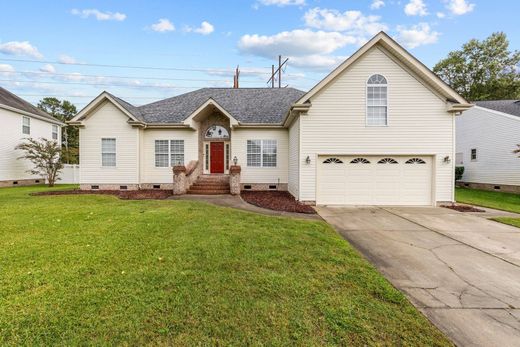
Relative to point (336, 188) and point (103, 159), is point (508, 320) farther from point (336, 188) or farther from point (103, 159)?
point (103, 159)

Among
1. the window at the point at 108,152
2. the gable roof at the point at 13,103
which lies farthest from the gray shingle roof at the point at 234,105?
the gable roof at the point at 13,103

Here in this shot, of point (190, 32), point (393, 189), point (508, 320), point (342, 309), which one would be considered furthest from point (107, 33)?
point (508, 320)

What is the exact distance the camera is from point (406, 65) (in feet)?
36.1

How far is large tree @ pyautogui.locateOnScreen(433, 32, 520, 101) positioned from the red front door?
1470 inches

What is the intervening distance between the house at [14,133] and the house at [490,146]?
3486 centimetres

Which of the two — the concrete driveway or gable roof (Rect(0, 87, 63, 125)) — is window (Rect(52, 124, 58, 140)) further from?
the concrete driveway

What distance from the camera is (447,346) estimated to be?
8.05 feet

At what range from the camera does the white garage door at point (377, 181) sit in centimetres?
1127

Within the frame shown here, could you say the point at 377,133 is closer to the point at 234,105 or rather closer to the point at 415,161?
the point at 415,161

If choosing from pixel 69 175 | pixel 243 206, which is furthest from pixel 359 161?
pixel 69 175

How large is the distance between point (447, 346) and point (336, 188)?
9.12 metres

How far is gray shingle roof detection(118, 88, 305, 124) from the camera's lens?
49.3 feet

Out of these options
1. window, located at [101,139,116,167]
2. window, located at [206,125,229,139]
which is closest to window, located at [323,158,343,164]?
window, located at [206,125,229,139]

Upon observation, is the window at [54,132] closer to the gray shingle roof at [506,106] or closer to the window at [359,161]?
the window at [359,161]
